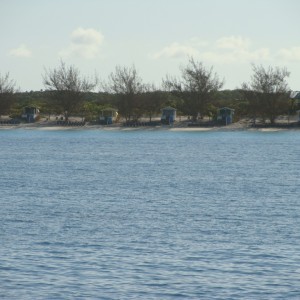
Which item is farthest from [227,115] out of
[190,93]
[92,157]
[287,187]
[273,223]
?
[273,223]

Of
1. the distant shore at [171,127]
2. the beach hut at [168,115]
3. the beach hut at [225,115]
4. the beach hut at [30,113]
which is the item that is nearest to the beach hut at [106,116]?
the distant shore at [171,127]

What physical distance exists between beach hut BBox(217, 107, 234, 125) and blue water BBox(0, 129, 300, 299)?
208ft

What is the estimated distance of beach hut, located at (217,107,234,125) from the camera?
143 m

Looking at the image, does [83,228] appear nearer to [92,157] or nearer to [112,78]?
[92,157]

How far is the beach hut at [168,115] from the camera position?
14525cm

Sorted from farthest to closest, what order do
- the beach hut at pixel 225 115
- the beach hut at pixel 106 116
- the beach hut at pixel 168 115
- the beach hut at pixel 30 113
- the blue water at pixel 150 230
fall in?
the beach hut at pixel 30 113
the beach hut at pixel 106 116
the beach hut at pixel 168 115
the beach hut at pixel 225 115
the blue water at pixel 150 230

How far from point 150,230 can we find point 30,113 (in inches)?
4572

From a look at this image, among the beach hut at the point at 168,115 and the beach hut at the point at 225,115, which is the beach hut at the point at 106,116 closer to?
the beach hut at the point at 168,115

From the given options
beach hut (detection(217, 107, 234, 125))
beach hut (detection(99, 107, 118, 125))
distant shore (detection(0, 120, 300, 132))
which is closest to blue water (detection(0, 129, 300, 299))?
beach hut (detection(217, 107, 234, 125))

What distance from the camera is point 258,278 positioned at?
30.7m

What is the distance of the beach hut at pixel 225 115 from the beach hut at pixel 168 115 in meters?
7.36

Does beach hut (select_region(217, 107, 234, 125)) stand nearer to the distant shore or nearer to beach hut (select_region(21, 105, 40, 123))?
the distant shore

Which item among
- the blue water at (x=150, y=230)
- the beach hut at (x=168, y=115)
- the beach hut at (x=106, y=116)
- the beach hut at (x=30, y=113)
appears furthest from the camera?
the beach hut at (x=30, y=113)

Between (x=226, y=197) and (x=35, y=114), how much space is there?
105m
